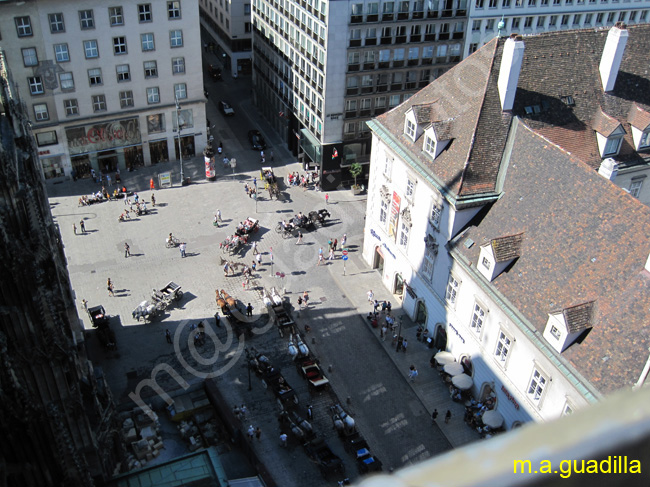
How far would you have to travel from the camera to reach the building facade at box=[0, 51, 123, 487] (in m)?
26.0

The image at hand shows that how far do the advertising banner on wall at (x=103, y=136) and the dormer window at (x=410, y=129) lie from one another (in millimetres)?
34765

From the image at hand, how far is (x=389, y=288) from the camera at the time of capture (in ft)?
197

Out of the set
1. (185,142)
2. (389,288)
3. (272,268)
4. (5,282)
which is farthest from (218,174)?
(5,282)

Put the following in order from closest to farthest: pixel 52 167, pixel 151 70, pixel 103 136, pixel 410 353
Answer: pixel 410 353 → pixel 151 70 → pixel 52 167 → pixel 103 136

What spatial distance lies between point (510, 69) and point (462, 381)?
22.0m

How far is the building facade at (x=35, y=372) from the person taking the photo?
25953 millimetres

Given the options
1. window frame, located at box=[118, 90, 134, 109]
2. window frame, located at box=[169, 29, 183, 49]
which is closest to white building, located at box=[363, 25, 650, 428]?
window frame, located at box=[169, 29, 183, 49]

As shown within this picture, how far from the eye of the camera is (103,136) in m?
73.8

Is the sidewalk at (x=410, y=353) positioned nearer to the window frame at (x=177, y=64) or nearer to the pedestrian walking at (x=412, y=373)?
the pedestrian walking at (x=412, y=373)

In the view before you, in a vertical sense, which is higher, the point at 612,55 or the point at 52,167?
the point at 612,55

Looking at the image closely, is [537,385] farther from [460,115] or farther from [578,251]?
[460,115]

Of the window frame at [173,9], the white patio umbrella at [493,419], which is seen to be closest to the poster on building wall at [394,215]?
the white patio umbrella at [493,419]

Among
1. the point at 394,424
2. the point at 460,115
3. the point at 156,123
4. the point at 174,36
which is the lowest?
the point at 394,424

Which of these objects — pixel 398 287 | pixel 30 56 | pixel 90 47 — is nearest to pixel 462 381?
pixel 398 287
